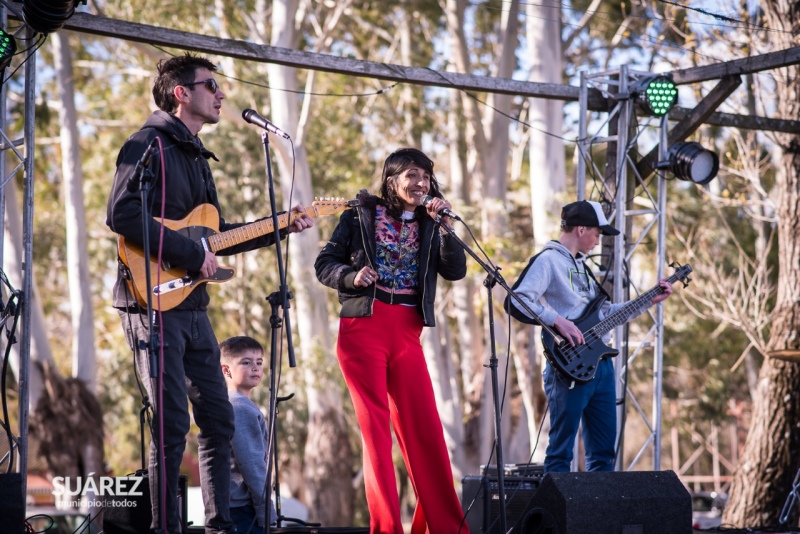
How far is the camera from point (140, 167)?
4.36 meters

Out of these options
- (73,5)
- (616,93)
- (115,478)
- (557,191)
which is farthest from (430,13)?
(115,478)

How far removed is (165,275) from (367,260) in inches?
43.4

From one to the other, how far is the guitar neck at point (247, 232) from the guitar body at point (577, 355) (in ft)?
5.64

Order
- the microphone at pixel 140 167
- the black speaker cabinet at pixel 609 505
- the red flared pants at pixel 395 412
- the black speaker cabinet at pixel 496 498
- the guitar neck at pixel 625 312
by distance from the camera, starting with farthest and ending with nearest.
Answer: the guitar neck at pixel 625 312, the black speaker cabinet at pixel 496 498, the red flared pants at pixel 395 412, the black speaker cabinet at pixel 609 505, the microphone at pixel 140 167

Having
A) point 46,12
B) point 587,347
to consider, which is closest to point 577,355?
point 587,347

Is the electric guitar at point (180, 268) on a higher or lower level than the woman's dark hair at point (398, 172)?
lower

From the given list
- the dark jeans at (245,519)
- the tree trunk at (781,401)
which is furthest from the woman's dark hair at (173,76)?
the tree trunk at (781,401)

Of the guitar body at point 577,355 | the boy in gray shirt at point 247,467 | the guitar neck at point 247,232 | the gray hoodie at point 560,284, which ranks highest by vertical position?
the guitar neck at point 247,232

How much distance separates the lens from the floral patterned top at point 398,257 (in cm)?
523

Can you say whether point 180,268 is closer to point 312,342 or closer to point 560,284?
point 560,284

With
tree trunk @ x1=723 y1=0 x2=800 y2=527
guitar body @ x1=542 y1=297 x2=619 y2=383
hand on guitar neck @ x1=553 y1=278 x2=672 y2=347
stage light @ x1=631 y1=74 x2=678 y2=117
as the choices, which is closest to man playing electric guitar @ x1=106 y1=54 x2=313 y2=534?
hand on guitar neck @ x1=553 y1=278 x2=672 y2=347

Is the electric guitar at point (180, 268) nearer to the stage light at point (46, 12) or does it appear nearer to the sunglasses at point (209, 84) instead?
the sunglasses at point (209, 84)

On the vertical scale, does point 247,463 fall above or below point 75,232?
below

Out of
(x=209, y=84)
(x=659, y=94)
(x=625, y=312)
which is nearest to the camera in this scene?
(x=209, y=84)
